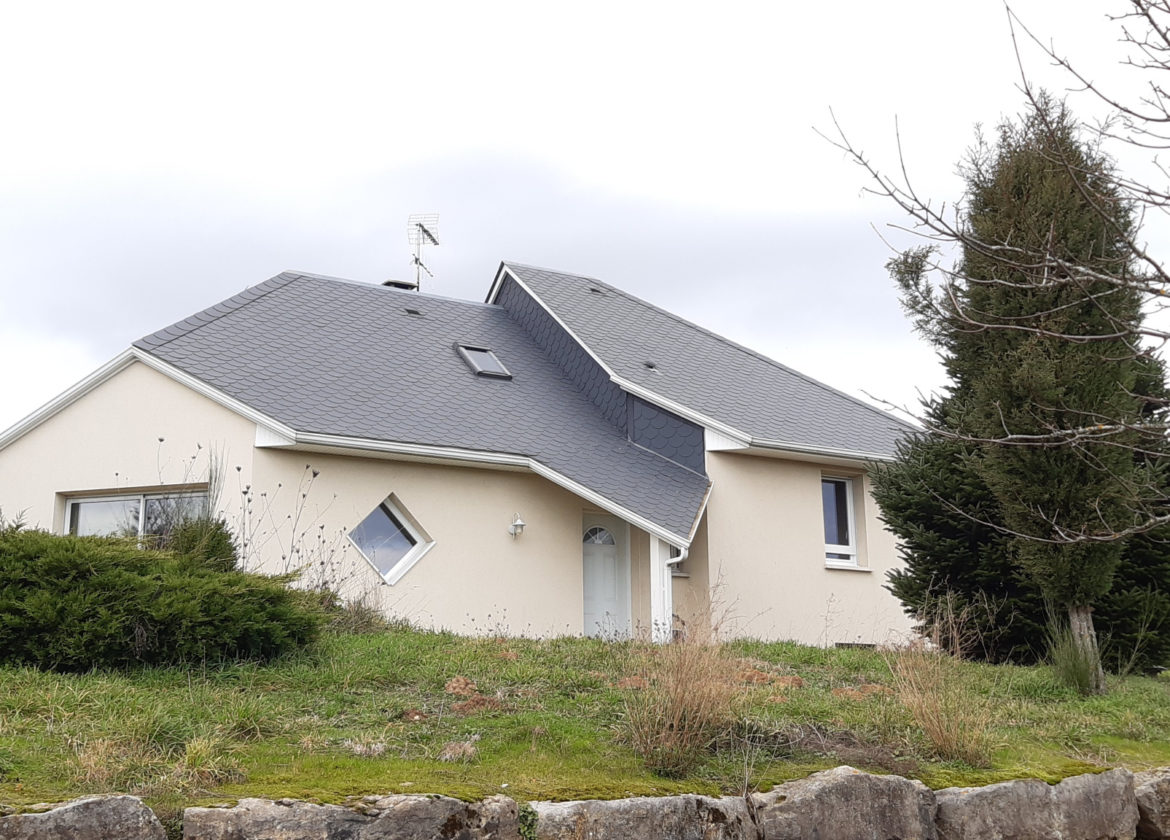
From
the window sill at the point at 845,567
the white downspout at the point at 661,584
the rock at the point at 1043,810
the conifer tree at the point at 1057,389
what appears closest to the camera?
the rock at the point at 1043,810

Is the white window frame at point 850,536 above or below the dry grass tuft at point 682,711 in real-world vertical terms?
above

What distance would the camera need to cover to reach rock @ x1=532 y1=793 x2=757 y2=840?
5656mm

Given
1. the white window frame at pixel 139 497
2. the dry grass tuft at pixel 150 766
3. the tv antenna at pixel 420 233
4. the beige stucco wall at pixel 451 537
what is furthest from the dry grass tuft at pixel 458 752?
the tv antenna at pixel 420 233

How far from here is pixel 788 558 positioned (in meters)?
17.0

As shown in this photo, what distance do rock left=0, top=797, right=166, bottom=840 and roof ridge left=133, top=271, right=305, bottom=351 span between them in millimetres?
10860

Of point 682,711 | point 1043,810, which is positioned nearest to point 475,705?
point 682,711

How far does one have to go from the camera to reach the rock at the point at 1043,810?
21.5ft

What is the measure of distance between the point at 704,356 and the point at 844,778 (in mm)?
14478

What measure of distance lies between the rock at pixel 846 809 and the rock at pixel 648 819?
17 centimetres

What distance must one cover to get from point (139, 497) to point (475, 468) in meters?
4.33

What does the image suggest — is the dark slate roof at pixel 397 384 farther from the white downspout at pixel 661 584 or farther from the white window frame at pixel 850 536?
the white window frame at pixel 850 536

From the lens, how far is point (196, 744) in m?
6.02

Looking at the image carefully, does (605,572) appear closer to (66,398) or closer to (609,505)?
(609,505)

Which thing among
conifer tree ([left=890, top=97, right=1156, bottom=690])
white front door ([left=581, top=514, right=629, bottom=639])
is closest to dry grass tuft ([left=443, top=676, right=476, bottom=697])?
conifer tree ([left=890, top=97, right=1156, bottom=690])
